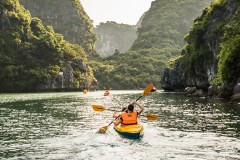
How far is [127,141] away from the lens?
49.2 ft

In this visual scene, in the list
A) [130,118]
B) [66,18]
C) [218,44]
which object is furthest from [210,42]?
[66,18]

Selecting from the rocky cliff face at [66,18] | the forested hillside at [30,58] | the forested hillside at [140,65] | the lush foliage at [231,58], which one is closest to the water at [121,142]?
the lush foliage at [231,58]

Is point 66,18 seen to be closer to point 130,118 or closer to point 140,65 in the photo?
point 140,65

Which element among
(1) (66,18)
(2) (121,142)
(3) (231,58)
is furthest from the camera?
(1) (66,18)

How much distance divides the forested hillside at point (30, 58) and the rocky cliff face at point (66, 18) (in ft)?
226

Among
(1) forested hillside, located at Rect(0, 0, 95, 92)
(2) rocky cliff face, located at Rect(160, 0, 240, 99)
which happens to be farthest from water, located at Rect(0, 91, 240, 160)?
(1) forested hillside, located at Rect(0, 0, 95, 92)

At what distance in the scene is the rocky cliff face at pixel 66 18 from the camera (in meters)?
183

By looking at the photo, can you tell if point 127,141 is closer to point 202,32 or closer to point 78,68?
point 202,32

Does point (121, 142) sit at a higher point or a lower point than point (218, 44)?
lower

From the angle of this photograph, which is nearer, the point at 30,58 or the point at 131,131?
the point at 131,131

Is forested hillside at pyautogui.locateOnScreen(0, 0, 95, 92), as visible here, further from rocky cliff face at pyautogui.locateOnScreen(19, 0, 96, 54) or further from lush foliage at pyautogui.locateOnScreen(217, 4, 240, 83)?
lush foliage at pyautogui.locateOnScreen(217, 4, 240, 83)

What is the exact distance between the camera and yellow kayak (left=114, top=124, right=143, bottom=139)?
49.8 feet

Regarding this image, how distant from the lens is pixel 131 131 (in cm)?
→ 1534

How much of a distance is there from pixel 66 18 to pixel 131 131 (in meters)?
184
